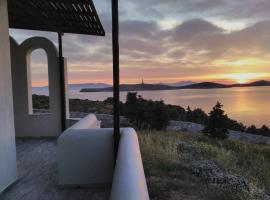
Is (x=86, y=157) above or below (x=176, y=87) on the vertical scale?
below

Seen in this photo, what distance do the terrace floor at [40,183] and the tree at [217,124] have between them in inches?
314

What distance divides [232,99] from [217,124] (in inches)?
381

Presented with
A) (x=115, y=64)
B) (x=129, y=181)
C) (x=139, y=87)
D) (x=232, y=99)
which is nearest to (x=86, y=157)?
(x=115, y=64)

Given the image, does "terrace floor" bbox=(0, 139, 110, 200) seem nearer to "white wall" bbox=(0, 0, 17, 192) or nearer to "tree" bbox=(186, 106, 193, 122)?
"white wall" bbox=(0, 0, 17, 192)

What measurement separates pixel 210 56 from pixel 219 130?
5080 millimetres

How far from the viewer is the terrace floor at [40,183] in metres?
3.86

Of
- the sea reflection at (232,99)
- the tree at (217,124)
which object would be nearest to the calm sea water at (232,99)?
the sea reflection at (232,99)

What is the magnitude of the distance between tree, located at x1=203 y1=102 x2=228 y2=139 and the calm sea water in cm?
257

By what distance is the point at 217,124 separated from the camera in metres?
12.4

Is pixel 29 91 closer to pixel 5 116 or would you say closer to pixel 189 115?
pixel 5 116

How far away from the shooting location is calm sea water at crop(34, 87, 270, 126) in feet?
55.5

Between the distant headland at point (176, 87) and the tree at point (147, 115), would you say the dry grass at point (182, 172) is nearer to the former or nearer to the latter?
the tree at point (147, 115)

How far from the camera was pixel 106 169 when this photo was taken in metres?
4.22

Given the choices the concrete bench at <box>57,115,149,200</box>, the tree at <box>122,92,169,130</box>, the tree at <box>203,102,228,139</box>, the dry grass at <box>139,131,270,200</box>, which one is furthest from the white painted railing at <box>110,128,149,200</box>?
the tree at <box>122,92,169,130</box>
